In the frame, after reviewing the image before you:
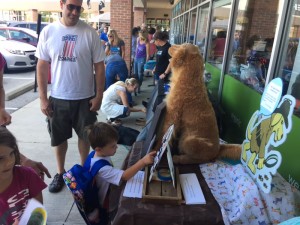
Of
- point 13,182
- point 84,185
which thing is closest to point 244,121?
point 84,185

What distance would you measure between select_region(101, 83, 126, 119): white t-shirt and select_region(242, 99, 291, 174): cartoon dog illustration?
2946 mm

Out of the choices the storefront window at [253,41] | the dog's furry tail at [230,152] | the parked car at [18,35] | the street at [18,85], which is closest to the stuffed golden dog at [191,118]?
the dog's furry tail at [230,152]

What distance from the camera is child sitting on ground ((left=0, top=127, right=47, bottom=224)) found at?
135cm

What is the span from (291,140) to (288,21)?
1175 millimetres

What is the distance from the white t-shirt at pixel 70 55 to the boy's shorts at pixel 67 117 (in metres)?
0.07

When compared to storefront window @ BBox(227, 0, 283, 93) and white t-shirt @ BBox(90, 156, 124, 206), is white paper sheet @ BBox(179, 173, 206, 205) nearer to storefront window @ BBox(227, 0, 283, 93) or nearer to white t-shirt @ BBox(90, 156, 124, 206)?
white t-shirt @ BBox(90, 156, 124, 206)

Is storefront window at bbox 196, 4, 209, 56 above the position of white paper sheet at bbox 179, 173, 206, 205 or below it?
Answer: above

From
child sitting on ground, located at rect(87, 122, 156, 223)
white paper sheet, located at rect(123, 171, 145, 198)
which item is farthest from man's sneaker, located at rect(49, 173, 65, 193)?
white paper sheet, located at rect(123, 171, 145, 198)

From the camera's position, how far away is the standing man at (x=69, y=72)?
2.57 metres

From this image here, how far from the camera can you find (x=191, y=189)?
1.83 m

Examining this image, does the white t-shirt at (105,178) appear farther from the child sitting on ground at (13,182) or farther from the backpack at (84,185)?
the child sitting on ground at (13,182)

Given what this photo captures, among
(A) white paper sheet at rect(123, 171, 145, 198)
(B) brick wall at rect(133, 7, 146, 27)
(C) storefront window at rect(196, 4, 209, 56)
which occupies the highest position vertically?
(B) brick wall at rect(133, 7, 146, 27)

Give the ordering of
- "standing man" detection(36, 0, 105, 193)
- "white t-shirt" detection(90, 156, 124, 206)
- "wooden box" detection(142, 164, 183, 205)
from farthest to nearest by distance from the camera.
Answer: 1. "standing man" detection(36, 0, 105, 193)
2. "white t-shirt" detection(90, 156, 124, 206)
3. "wooden box" detection(142, 164, 183, 205)

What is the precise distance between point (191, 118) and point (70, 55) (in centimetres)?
132
